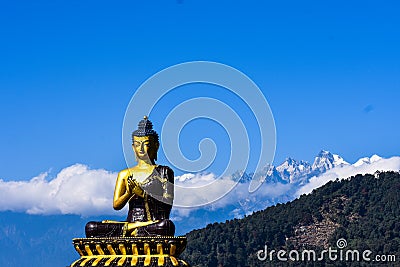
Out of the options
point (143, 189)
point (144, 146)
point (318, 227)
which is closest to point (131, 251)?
point (143, 189)

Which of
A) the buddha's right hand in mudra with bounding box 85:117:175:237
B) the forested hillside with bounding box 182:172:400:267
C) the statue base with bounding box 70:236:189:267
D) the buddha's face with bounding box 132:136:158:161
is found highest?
the forested hillside with bounding box 182:172:400:267

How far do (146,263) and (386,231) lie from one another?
108 metres

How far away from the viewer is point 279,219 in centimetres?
13350

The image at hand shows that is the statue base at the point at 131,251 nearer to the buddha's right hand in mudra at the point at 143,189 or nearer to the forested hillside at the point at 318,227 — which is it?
the buddha's right hand in mudra at the point at 143,189

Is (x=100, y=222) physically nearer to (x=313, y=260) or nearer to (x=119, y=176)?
(x=119, y=176)

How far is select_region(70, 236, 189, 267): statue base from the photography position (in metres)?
18.0

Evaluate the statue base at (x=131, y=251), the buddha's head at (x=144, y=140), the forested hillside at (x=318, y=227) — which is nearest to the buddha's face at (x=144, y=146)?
the buddha's head at (x=144, y=140)

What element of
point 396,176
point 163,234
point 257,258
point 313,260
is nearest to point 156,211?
point 163,234

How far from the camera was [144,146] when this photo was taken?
19203 mm

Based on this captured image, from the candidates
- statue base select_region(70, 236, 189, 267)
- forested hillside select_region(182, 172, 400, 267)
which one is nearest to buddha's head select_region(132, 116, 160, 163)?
statue base select_region(70, 236, 189, 267)

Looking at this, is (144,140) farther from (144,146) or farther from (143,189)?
→ (143,189)

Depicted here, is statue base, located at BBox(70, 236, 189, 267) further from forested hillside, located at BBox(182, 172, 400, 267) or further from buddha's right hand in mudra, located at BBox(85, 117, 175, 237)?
forested hillside, located at BBox(182, 172, 400, 267)

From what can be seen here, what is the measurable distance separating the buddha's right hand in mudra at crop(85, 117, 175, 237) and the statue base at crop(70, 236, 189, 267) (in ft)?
0.99

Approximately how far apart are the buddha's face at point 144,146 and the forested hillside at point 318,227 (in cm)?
9619
